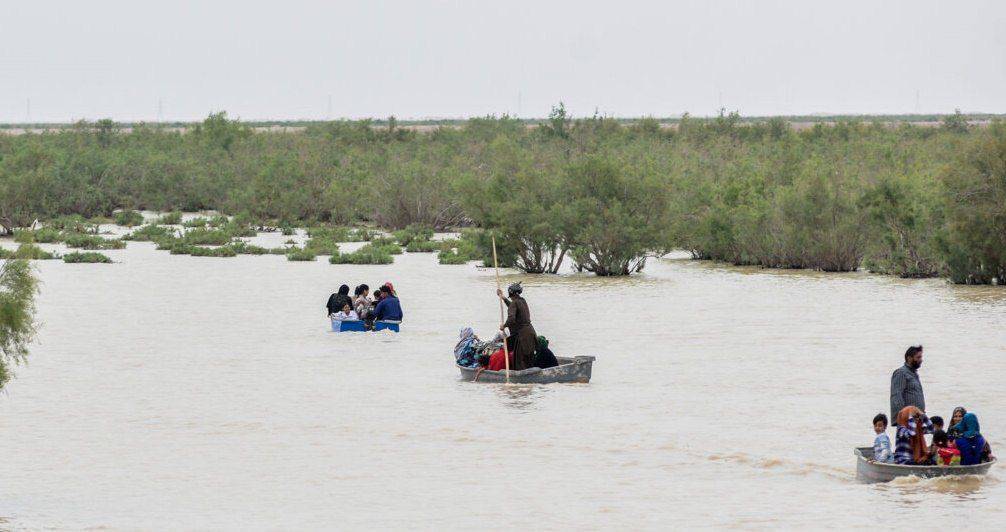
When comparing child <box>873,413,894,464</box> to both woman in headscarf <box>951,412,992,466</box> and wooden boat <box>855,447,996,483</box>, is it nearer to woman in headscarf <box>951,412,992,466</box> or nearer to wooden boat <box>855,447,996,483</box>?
wooden boat <box>855,447,996,483</box>

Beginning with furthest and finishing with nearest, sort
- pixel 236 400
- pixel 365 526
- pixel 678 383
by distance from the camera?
pixel 678 383
pixel 236 400
pixel 365 526

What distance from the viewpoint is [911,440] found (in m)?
15.3

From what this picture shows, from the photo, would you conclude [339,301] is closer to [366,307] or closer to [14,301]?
[366,307]

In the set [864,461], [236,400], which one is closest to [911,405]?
[864,461]

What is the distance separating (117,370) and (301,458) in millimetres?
8415

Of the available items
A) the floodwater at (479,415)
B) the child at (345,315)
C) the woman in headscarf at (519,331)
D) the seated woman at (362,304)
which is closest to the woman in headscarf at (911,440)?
the floodwater at (479,415)

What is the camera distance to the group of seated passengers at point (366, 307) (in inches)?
1150

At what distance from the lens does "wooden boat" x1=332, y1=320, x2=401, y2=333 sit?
2938cm

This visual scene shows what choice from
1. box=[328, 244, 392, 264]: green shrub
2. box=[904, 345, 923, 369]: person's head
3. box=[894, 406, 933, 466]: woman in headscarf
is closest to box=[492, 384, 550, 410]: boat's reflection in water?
box=[904, 345, 923, 369]: person's head

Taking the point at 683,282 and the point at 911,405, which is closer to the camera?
the point at 911,405

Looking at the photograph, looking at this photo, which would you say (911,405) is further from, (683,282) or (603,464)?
(683,282)

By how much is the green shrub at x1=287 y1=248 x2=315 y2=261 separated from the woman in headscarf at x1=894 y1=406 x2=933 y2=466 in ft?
118

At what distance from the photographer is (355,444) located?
18391 mm

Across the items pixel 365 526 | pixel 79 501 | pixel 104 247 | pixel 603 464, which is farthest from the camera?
pixel 104 247
